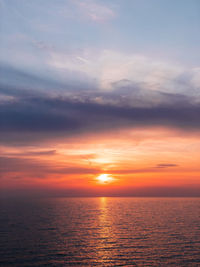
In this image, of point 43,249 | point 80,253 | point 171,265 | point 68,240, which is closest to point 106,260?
point 80,253

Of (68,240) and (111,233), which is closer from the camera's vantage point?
(68,240)

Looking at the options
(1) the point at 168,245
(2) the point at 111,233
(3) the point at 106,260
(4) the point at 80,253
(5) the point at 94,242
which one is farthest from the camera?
(2) the point at 111,233

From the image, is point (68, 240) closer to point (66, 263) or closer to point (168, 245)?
point (66, 263)

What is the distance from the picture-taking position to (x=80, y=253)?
190 feet

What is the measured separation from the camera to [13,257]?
53344 millimetres

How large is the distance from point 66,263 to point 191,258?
25982 mm

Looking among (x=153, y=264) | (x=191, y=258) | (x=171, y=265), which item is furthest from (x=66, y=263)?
(x=191, y=258)

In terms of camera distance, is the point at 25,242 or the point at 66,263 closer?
the point at 66,263

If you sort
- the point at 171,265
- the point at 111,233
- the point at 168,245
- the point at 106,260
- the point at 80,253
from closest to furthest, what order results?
the point at 171,265 → the point at 106,260 → the point at 80,253 → the point at 168,245 → the point at 111,233

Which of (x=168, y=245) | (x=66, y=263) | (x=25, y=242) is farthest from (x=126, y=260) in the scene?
(x=25, y=242)

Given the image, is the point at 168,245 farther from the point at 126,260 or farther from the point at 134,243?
the point at 126,260

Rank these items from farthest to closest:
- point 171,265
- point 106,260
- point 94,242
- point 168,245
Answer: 1. point 94,242
2. point 168,245
3. point 106,260
4. point 171,265

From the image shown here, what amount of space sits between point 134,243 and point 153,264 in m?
18.1

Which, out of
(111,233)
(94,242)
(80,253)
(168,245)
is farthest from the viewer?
(111,233)
